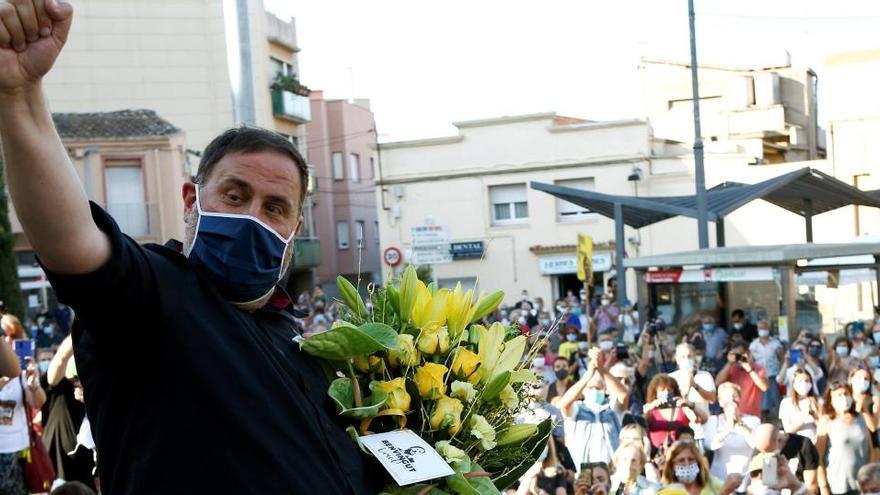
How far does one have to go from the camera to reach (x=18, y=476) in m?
8.85

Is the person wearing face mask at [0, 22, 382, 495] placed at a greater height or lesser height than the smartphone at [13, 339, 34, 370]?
greater

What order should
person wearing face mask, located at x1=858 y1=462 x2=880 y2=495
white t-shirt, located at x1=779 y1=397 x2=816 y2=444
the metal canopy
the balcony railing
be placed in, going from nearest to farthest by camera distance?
person wearing face mask, located at x1=858 y1=462 x2=880 y2=495
white t-shirt, located at x1=779 y1=397 x2=816 y2=444
the metal canopy
the balcony railing

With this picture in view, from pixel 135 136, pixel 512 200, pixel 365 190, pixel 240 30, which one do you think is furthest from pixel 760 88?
pixel 240 30

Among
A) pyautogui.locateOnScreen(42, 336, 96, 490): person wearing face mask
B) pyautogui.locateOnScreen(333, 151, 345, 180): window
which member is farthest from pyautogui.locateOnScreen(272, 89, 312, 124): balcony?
pyautogui.locateOnScreen(42, 336, 96, 490): person wearing face mask

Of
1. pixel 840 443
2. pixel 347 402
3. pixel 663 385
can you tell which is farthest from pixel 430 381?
pixel 840 443

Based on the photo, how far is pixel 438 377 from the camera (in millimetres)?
2680

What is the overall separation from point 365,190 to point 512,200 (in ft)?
44.8

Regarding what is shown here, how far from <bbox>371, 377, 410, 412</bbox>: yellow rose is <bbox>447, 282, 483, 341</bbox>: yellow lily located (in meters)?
0.27

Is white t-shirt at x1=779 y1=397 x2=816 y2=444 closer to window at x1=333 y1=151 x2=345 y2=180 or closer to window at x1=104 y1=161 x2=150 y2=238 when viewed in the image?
window at x1=104 y1=161 x2=150 y2=238

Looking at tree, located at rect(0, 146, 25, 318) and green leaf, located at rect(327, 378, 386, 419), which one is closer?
green leaf, located at rect(327, 378, 386, 419)

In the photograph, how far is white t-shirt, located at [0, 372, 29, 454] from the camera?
8758mm

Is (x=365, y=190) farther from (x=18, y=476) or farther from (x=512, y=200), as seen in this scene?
(x=18, y=476)

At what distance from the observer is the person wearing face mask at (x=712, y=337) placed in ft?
56.3

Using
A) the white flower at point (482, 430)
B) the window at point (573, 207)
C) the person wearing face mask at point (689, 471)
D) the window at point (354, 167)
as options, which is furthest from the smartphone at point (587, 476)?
the window at point (354, 167)
